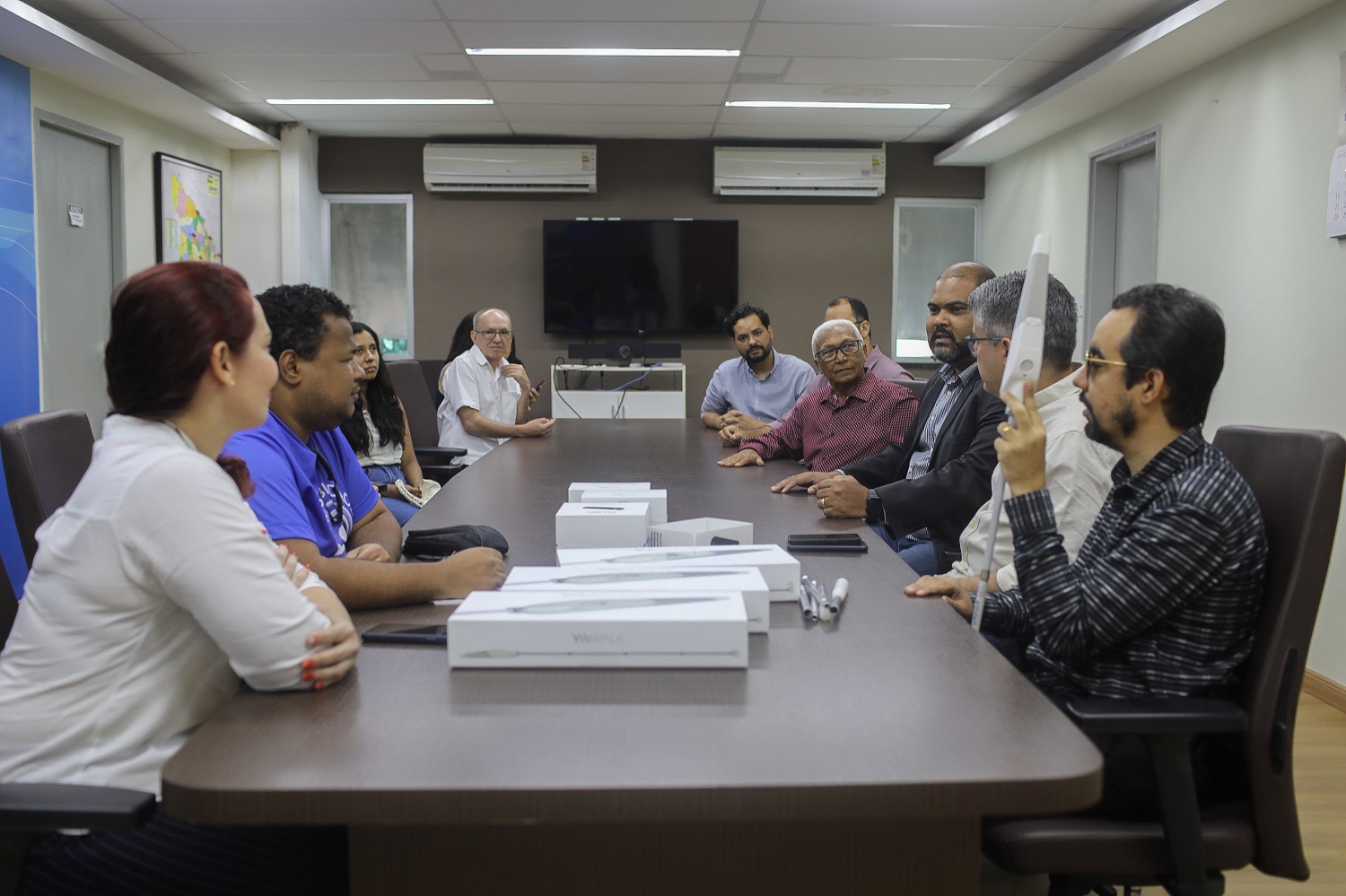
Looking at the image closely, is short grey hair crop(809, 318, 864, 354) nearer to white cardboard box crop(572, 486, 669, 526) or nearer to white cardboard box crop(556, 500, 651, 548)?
white cardboard box crop(572, 486, 669, 526)

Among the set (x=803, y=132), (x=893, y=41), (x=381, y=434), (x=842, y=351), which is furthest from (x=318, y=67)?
(x=842, y=351)

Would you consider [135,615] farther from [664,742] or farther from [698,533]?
[698,533]

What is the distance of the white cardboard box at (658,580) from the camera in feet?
4.67

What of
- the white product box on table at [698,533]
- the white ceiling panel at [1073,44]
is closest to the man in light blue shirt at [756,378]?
the white ceiling panel at [1073,44]

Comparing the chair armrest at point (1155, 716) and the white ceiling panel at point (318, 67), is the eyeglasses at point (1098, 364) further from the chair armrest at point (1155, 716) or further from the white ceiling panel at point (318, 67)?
the white ceiling panel at point (318, 67)

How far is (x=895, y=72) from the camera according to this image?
559cm

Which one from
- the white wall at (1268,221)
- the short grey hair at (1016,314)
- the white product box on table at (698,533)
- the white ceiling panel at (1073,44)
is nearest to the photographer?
the white product box on table at (698,533)

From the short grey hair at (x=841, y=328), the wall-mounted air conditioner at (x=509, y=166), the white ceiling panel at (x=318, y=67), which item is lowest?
the short grey hair at (x=841, y=328)

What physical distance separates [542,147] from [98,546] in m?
6.76

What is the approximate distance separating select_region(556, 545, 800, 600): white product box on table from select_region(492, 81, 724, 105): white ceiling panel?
15.6 feet

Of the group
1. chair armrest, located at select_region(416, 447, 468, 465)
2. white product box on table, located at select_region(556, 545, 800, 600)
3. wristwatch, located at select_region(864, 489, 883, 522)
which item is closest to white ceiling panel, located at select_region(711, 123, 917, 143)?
chair armrest, located at select_region(416, 447, 468, 465)

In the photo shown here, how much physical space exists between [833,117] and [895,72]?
1203mm

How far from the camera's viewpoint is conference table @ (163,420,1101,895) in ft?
3.17

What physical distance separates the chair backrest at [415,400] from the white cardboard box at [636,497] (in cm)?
249
